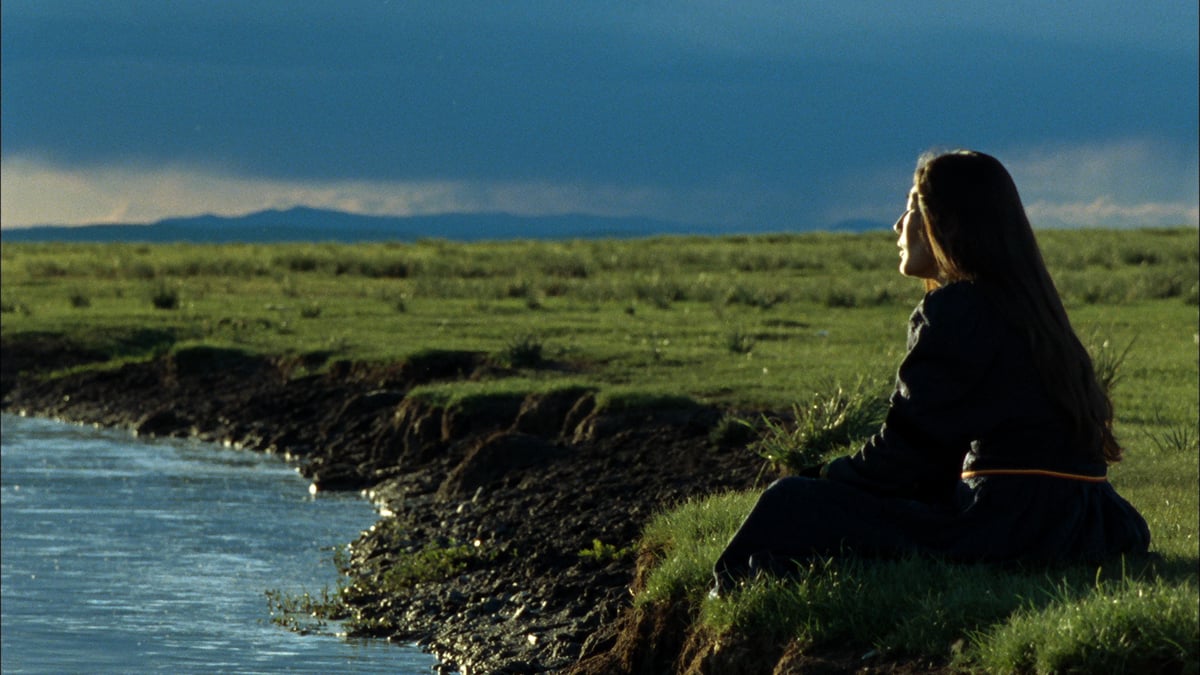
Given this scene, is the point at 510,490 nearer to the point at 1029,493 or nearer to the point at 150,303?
the point at 1029,493

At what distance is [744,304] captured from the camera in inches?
1167

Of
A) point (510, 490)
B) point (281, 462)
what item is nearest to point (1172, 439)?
point (510, 490)

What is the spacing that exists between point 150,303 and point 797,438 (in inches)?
839

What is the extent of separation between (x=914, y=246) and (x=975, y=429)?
765 mm

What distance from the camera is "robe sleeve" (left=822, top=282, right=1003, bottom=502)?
19.9 ft

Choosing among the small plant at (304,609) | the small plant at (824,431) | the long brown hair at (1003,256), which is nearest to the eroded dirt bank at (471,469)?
the small plant at (304,609)

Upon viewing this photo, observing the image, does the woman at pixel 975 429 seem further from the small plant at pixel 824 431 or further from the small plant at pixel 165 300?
the small plant at pixel 165 300

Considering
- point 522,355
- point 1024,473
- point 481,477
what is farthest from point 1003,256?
point 522,355

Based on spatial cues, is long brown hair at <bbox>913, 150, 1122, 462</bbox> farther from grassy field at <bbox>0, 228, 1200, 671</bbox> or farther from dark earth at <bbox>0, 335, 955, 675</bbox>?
dark earth at <bbox>0, 335, 955, 675</bbox>

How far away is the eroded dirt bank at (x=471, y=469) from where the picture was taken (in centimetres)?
952

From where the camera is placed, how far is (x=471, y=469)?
14062 mm

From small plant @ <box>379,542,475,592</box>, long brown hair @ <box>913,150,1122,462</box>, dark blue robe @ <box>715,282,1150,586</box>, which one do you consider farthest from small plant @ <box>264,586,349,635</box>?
long brown hair @ <box>913,150,1122,462</box>

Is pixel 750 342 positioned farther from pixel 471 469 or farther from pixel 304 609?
pixel 304 609

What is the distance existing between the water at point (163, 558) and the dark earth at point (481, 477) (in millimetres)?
451
